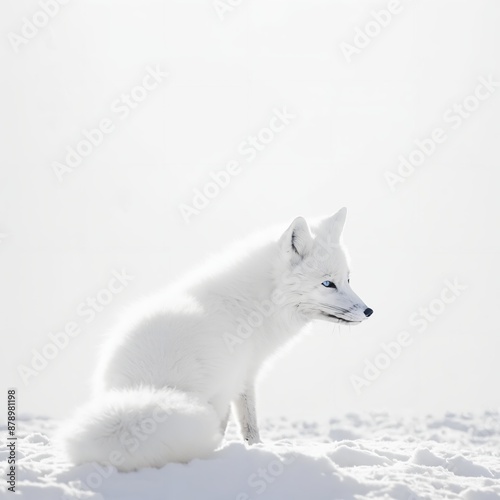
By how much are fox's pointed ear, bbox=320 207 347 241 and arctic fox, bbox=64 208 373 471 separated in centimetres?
1

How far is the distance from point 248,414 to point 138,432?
57.4 inches

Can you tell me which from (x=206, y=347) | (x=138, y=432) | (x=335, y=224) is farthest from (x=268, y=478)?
(x=335, y=224)

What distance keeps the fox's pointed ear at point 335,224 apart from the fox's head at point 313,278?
0.24 meters

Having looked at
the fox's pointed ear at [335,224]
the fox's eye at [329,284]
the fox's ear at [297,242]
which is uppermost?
the fox's pointed ear at [335,224]

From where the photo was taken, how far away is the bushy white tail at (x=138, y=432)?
3283 mm

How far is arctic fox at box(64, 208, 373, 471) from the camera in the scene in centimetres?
332

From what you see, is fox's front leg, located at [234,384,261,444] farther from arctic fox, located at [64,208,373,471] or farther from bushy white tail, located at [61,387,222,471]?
bushy white tail, located at [61,387,222,471]

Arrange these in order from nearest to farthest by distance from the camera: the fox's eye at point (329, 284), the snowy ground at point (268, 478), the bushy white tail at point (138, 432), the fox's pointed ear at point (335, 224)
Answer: the snowy ground at point (268, 478), the bushy white tail at point (138, 432), the fox's eye at point (329, 284), the fox's pointed ear at point (335, 224)

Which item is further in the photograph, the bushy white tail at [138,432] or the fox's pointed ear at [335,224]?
the fox's pointed ear at [335,224]

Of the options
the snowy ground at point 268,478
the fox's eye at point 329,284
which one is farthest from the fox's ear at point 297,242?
the snowy ground at point 268,478

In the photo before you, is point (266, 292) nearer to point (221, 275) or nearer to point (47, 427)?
point (221, 275)

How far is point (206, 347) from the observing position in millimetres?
3920

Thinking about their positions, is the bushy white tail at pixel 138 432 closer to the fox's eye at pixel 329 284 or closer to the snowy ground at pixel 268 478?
the snowy ground at pixel 268 478

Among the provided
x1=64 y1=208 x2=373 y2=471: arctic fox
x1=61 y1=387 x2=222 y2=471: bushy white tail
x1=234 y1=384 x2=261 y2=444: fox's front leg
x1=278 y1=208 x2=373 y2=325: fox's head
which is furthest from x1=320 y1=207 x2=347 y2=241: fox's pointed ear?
x1=61 y1=387 x2=222 y2=471: bushy white tail
